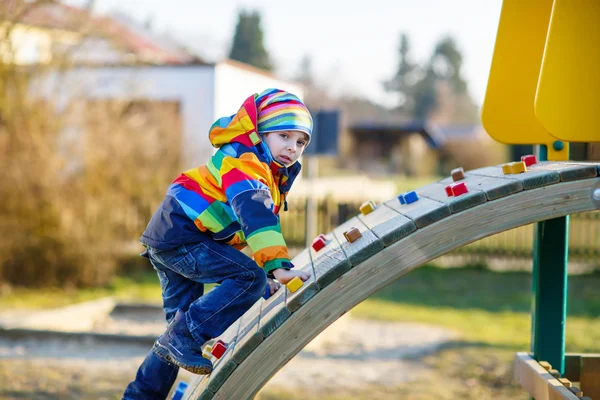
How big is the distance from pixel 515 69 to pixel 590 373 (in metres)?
1.66

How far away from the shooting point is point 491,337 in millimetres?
7355

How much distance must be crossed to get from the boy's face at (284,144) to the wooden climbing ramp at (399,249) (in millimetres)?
489

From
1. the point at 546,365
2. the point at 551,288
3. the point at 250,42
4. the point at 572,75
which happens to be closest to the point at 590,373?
the point at 546,365

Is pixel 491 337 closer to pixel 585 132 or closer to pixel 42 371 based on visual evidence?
pixel 42 371

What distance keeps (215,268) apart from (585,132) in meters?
1.53

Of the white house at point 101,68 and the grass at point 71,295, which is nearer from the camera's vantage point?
the grass at point 71,295

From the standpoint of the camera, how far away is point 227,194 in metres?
2.59

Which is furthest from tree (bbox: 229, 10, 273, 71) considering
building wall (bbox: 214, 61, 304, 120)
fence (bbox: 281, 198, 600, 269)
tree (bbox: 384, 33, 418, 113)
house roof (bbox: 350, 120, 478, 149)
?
fence (bbox: 281, 198, 600, 269)

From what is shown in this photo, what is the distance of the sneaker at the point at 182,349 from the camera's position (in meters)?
2.70

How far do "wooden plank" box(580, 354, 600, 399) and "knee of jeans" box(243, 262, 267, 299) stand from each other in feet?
6.47

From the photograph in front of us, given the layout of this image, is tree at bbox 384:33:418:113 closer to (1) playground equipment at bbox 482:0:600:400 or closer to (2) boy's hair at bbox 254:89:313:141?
(1) playground equipment at bbox 482:0:600:400

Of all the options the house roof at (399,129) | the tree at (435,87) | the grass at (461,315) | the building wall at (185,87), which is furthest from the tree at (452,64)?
the grass at (461,315)

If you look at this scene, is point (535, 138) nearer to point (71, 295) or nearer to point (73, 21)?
point (71, 295)

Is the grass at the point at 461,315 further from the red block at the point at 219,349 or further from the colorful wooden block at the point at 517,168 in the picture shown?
the colorful wooden block at the point at 517,168
